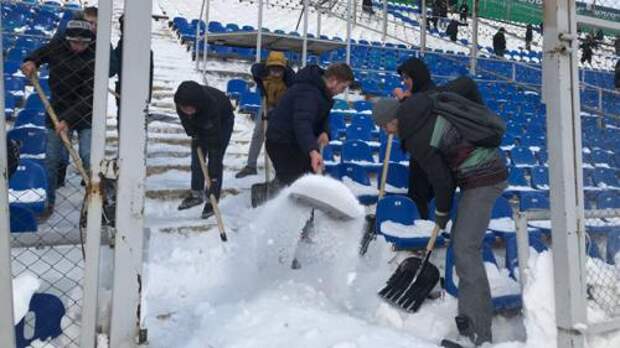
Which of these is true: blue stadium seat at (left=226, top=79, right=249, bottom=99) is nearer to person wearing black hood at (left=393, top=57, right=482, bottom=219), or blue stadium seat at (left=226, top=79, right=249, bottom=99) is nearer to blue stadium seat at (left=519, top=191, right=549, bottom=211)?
person wearing black hood at (left=393, top=57, right=482, bottom=219)

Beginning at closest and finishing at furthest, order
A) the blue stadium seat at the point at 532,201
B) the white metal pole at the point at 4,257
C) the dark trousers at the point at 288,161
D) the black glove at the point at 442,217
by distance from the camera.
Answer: the white metal pole at the point at 4,257
the black glove at the point at 442,217
the dark trousers at the point at 288,161
the blue stadium seat at the point at 532,201

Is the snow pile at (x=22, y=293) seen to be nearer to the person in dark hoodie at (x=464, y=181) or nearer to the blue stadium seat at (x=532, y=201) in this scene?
the person in dark hoodie at (x=464, y=181)

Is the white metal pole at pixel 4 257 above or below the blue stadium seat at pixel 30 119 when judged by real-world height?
below

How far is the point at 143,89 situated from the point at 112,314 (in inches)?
38.3

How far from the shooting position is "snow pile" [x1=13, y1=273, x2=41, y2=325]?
2.30m

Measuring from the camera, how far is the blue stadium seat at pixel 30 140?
536cm

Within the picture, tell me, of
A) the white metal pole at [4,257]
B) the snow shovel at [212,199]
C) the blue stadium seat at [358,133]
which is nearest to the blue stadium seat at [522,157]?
the blue stadium seat at [358,133]

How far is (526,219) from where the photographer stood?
3.17 metres

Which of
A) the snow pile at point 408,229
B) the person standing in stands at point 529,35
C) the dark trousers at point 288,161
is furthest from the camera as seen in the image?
the person standing in stands at point 529,35

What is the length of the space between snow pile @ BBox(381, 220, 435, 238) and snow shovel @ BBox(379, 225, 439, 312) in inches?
24.2

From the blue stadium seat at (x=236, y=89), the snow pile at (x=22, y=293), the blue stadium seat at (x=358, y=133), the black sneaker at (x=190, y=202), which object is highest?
the blue stadium seat at (x=236, y=89)

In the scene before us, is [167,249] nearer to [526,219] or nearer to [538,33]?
[526,219]

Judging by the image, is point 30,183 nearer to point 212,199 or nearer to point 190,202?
point 190,202

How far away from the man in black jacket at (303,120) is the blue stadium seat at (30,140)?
257 centimetres
